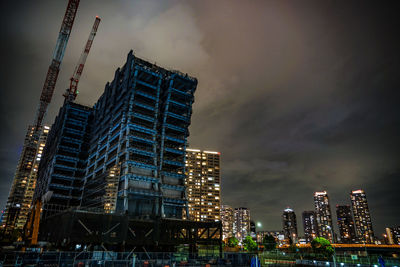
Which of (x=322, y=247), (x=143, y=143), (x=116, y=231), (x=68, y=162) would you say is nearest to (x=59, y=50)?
(x=68, y=162)

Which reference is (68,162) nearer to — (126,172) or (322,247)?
(126,172)

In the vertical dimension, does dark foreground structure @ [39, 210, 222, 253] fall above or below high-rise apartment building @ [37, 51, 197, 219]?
below

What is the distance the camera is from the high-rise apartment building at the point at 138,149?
99812 mm

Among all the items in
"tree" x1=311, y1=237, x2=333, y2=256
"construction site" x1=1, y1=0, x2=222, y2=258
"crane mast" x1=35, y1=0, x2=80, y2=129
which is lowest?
"tree" x1=311, y1=237, x2=333, y2=256

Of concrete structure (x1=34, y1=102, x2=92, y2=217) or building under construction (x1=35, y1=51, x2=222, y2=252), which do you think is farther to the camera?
concrete structure (x1=34, y1=102, x2=92, y2=217)

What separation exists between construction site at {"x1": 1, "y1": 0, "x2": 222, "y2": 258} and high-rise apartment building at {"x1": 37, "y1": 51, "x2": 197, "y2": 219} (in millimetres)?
380

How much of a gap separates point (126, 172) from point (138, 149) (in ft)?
34.7

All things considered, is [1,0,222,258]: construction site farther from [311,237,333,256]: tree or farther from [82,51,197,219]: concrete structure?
[311,237,333,256]: tree

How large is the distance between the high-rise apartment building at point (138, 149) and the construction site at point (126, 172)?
38 centimetres

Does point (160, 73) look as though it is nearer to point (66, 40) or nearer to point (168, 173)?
point (168, 173)

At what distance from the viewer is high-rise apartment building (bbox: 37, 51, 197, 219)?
327 ft

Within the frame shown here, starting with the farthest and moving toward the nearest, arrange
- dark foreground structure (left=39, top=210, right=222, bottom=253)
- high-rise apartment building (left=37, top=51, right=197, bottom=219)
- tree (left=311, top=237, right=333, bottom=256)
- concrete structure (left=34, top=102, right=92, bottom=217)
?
concrete structure (left=34, top=102, right=92, bottom=217), tree (left=311, top=237, right=333, bottom=256), high-rise apartment building (left=37, top=51, right=197, bottom=219), dark foreground structure (left=39, top=210, right=222, bottom=253)

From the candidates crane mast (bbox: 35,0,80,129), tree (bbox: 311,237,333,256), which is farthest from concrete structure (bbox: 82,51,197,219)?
tree (bbox: 311,237,333,256)

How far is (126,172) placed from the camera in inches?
3834
